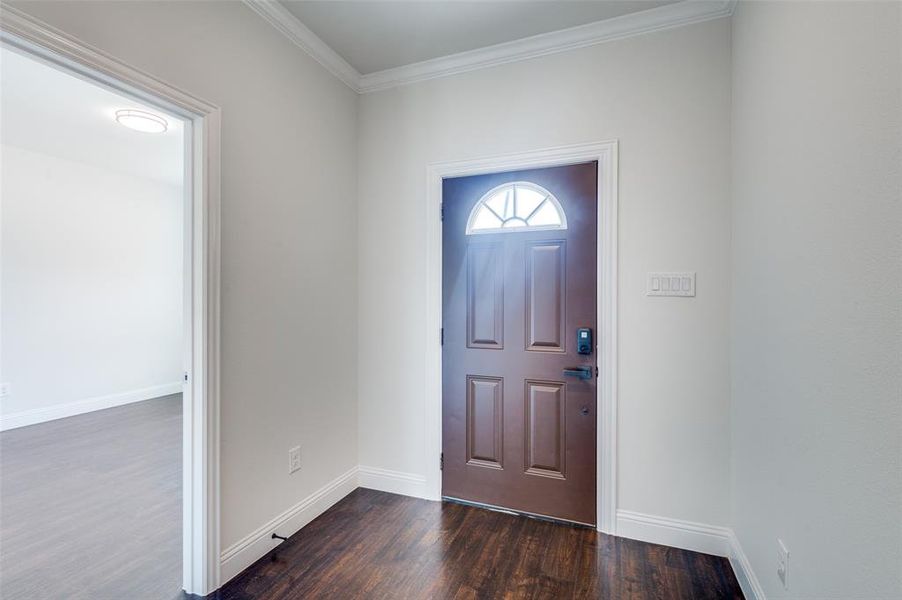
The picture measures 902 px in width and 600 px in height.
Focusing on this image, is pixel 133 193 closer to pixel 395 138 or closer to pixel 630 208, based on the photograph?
pixel 395 138

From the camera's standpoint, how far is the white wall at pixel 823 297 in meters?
0.86

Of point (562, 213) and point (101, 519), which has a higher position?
point (562, 213)

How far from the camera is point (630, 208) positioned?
2.15 meters

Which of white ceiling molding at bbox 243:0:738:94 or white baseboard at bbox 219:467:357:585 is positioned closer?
white baseboard at bbox 219:467:357:585

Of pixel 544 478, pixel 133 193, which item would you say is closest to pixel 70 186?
pixel 133 193

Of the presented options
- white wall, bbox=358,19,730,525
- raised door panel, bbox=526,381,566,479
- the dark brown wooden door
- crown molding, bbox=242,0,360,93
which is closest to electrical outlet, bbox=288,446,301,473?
the dark brown wooden door

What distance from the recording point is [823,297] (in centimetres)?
112

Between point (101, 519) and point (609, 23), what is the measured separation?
4023 mm

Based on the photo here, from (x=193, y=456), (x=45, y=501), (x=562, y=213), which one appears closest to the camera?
(x=193, y=456)

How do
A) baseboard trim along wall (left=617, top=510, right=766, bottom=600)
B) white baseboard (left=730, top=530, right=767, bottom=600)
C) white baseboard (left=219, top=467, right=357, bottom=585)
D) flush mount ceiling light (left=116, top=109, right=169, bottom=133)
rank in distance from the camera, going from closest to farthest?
white baseboard (left=730, top=530, right=767, bottom=600) → white baseboard (left=219, top=467, right=357, bottom=585) → baseboard trim along wall (left=617, top=510, right=766, bottom=600) → flush mount ceiling light (left=116, top=109, right=169, bottom=133)

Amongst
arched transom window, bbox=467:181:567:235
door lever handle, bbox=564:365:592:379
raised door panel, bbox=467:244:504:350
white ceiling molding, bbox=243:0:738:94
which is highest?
white ceiling molding, bbox=243:0:738:94

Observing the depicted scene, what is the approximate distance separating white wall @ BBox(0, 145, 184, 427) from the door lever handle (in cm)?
523

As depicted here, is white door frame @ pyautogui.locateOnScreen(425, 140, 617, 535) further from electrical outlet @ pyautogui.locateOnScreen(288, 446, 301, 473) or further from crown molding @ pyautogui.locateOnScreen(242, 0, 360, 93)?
electrical outlet @ pyautogui.locateOnScreen(288, 446, 301, 473)

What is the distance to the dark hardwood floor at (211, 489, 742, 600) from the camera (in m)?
1.76
